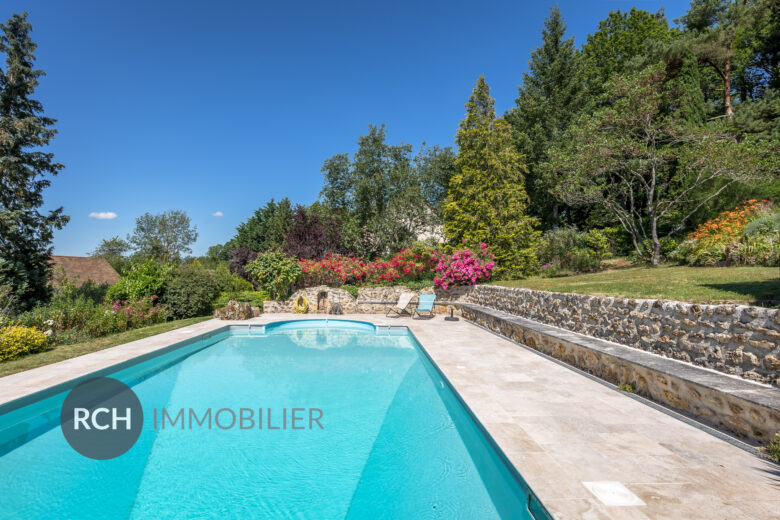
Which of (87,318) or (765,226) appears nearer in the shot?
(765,226)

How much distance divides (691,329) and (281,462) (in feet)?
15.6

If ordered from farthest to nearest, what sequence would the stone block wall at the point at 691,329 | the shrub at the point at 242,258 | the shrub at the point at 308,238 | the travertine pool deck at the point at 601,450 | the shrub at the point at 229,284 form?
the shrub at the point at 242,258
the shrub at the point at 308,238
the shrub at the point at 229,284
the stone block wall at the point at 691,329
the travertine pool deck at the point at 601,450

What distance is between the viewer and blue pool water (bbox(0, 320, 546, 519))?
2.65 meters

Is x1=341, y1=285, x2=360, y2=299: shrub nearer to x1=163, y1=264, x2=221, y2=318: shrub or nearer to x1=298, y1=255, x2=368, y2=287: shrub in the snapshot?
x1=298, y1=255, x2=368, y2=287: shrub

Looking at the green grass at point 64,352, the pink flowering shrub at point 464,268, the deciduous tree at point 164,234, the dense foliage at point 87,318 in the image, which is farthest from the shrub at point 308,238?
the deciduous tree at point 164,234

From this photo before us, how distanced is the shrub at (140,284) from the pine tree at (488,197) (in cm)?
1226

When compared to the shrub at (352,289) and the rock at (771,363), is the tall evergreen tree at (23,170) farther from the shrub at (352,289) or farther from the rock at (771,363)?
the rock at (771,363)

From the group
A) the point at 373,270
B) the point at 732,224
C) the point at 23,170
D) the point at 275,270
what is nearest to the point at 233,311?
the point at 275,270

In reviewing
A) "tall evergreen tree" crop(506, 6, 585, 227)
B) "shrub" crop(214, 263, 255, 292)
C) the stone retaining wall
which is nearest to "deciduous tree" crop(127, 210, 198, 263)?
"shrub" crop(214, 263, 255, 292)

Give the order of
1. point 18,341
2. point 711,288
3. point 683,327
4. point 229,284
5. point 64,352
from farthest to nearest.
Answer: point 229,284 → point 64,352 → point 18,341 → point 711,288 → point 683,327

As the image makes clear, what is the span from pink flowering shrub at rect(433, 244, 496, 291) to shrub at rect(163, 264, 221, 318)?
9.04 m

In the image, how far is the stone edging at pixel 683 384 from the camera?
2.60m

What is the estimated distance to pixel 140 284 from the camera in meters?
11.3

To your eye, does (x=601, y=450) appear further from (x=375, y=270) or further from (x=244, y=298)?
(x=244, y=298)
